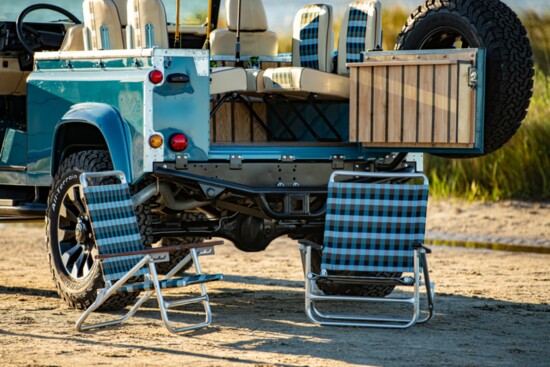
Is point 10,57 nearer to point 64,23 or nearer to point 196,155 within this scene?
point 64,23

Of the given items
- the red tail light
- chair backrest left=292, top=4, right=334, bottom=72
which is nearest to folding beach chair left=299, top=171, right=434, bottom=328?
the red tail light

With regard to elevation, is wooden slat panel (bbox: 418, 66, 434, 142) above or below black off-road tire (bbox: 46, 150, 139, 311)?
above

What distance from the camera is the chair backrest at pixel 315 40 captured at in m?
8.23

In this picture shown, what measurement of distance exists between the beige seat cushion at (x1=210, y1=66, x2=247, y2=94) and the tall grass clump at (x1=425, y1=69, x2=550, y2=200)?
20.3 ft

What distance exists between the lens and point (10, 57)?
8578 millimetres

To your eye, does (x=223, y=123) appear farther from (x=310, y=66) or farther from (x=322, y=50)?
(x=322, y=50)

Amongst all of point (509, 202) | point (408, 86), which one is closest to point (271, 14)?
point (509, 202)

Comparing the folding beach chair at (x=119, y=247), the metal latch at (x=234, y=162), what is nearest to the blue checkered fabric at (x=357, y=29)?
the metal latch at (x=234, y=162)

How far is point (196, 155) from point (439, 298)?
2.14 metres

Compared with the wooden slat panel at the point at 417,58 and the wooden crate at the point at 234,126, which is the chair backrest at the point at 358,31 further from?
the wooden crate at the point at 234,126

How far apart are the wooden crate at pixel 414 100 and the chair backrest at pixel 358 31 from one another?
2.09 ft

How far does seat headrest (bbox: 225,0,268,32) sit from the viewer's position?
27.7 ft

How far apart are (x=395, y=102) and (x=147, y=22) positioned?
1.58m

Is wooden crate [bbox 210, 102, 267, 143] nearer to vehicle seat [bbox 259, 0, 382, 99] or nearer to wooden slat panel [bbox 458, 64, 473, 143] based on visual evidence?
vehicle seat [bbox 259, 0, 382, 99]
